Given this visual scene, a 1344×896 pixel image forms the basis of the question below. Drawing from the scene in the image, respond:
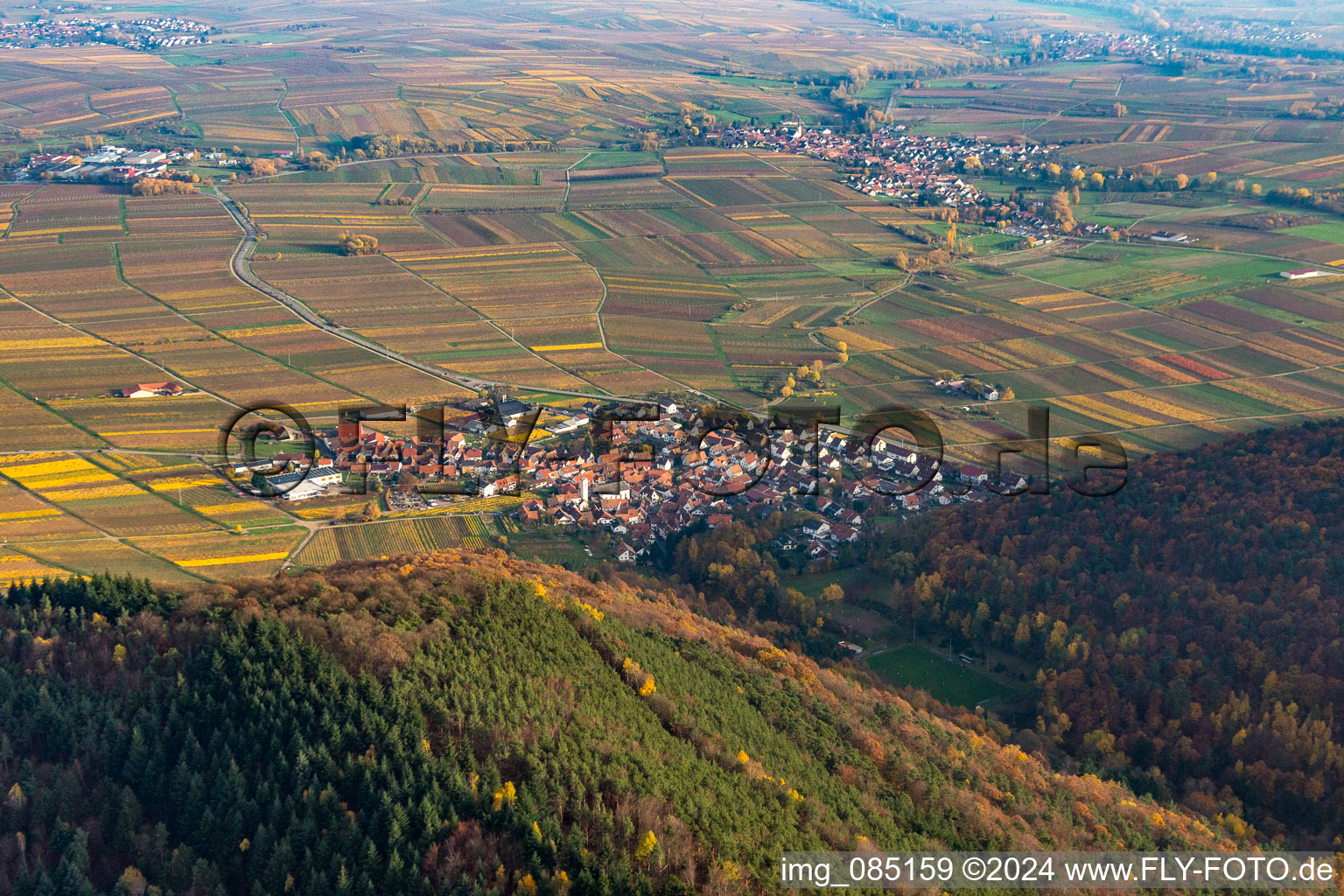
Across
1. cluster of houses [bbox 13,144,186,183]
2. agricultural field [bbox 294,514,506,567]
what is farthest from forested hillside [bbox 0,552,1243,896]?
cluster of houses [bbox 13,144,186,183]

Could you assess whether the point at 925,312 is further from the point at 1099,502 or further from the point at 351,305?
the point at 351,305

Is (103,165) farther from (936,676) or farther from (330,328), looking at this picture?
(936,676)

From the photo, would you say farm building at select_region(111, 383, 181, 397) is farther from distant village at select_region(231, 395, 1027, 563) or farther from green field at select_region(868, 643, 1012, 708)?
green field at select_region(868, 643, 1012, 708)

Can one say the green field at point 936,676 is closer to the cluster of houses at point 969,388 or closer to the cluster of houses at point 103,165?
the cluster of houses at point 969,388

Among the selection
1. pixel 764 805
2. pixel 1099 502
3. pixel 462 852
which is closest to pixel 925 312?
pixel 1099 502

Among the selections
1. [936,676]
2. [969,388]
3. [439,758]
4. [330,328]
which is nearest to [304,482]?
[330,328]

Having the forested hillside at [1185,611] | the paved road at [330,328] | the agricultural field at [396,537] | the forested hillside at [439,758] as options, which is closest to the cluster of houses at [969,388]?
the forested hillside at [1185,611]
